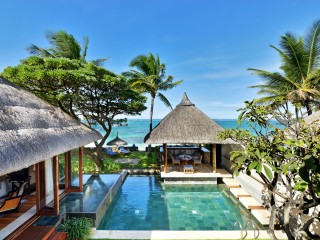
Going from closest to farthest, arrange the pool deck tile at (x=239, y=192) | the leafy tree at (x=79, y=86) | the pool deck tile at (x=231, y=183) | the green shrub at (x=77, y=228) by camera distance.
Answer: the green shrub at (x=77, y=228) < the pool deck tile at (x=239, y=192) < the leafy tree at (x=79, y=86) < the pool deck tile at (x=231, y=183)

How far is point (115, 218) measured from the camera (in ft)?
21.8

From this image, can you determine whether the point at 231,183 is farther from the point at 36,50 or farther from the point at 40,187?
the point at 36,50

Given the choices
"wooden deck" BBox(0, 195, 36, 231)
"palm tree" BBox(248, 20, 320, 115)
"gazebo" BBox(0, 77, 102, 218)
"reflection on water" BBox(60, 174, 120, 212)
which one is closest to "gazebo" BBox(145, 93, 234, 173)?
"reflection on water" BBox(60, 174, 120, 212)

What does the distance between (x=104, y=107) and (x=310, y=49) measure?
12434 millimetres

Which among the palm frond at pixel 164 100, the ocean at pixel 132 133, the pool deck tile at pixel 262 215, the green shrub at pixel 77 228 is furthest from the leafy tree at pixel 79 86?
the ocean at pixel 132 133

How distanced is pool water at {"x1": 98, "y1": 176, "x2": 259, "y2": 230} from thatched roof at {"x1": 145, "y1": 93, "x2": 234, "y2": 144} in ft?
7.24

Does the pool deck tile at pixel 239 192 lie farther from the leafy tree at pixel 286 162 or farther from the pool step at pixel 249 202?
the leafy tree at pixel 286 162

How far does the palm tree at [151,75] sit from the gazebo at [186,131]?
4.14 m

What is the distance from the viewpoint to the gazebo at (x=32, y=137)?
11.6ft

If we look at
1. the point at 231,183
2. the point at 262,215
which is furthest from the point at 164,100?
the point at 262,215

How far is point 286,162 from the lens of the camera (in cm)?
258

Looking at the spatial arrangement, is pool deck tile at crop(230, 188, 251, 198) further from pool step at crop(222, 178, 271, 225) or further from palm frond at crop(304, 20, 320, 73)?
palm frond at crop(304, 20, 320, 73)

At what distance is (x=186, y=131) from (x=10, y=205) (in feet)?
25.9

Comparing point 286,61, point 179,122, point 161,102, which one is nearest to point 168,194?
point 179,122
